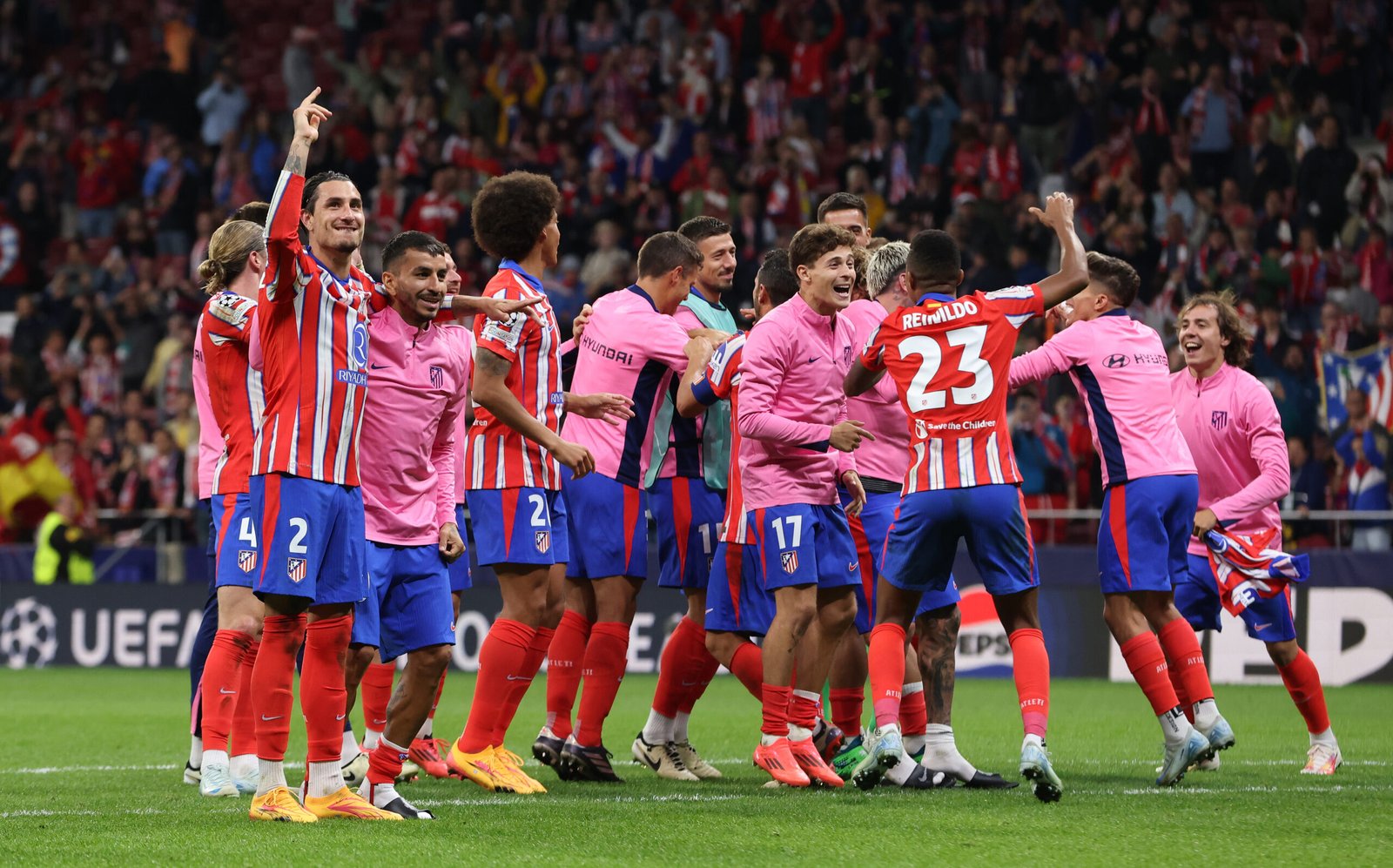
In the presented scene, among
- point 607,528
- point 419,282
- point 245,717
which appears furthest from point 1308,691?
point 245,717

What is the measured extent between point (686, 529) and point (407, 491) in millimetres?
1749

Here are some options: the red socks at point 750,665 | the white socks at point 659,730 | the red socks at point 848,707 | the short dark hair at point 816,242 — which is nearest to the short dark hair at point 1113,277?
the short dark hair at point 816,242

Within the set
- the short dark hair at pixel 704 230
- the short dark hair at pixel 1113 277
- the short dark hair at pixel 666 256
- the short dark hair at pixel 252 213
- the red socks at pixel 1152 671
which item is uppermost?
the short dark hair at pixel 704 230

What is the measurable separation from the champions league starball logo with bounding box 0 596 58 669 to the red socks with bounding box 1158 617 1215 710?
12.6 meters

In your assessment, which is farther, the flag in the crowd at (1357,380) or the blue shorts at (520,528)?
the flag in the crowd at (1357,380)

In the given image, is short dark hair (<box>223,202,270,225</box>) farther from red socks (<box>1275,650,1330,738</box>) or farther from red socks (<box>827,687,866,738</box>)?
red socks (<box>1275,650,1330,738</box>)

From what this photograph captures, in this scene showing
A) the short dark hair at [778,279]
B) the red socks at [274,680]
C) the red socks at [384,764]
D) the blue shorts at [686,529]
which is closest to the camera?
the red socks at [274,680]

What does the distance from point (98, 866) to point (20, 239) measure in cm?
1922

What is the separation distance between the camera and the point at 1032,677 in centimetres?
693

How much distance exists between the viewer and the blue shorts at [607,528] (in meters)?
8.09

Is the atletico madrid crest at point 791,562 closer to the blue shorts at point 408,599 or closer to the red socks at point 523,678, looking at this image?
the red socks at point 523,678

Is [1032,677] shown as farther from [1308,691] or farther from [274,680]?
[274,680]

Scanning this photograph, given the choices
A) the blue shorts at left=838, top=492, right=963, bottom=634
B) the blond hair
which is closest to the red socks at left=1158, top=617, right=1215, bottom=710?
the blue shorts at left=838, top=492, right=963, bottom=634

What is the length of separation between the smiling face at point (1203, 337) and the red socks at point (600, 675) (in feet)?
10.8
